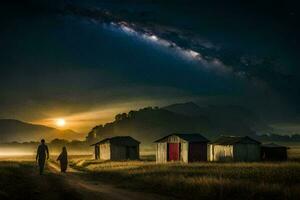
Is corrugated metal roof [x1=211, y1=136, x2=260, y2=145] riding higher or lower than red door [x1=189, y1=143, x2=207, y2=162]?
higher

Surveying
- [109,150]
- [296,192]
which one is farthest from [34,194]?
[109,150]

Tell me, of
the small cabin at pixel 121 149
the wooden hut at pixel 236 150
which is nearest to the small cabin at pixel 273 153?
the wooden hut at pixel 236 150

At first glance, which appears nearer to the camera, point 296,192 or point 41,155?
point 296,192

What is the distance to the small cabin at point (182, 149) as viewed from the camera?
63781mm

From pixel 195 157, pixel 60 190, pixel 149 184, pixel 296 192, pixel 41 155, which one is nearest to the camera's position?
pixel 296 192

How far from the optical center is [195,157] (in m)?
64.0

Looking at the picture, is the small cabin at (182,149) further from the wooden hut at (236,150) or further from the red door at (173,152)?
the wooden hut at (236,150)

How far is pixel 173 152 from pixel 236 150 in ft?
30.2

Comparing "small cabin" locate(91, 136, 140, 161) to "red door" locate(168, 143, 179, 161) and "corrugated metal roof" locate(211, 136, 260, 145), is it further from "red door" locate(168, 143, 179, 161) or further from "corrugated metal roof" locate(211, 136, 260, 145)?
"corrugated metal roof" locate(211, 136, 260, 145)

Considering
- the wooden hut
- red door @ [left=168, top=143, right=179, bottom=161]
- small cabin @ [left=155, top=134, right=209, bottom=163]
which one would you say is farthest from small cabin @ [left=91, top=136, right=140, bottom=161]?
the wooden hut

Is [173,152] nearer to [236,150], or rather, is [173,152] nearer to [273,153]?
[236,150]

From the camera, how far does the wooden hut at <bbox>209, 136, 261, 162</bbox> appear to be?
2495 inches

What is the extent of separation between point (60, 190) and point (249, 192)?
8376mm

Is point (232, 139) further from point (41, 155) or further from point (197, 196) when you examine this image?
point (197, 196)
